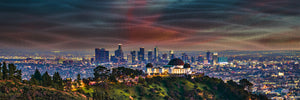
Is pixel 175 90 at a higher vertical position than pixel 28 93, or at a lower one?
lower

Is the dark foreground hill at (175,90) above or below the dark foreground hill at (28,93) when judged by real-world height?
below

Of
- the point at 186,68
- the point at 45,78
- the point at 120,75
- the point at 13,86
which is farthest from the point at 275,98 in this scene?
the point at 13,86

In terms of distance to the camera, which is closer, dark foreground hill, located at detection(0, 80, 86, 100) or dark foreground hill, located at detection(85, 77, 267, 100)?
dark foreground hill, located at detection(0, 80, 86, 100)

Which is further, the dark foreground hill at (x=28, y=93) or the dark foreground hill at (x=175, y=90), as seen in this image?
the dark foreground hill at (x=175, y=90)

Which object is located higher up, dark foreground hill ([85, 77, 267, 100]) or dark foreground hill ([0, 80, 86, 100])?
dark foreground hill ([0, 80, 86, 100])

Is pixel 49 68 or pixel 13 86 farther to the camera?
pixel 49 68

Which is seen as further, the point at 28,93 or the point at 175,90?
the point at 175,90

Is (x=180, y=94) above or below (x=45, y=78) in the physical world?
below

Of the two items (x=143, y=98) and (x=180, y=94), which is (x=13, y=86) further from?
(x=180, y=94)
